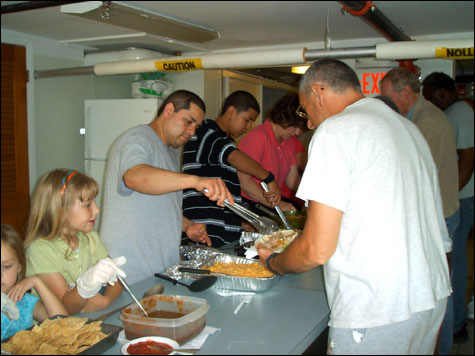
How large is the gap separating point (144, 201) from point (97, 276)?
51 cm

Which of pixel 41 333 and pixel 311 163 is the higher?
pixel 311 163

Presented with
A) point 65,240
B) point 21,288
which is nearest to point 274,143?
point 65,240

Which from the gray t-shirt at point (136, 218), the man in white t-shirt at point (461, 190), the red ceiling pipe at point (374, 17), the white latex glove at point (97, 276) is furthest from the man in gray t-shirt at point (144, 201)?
the man in white t-shirt at point (461, 190)

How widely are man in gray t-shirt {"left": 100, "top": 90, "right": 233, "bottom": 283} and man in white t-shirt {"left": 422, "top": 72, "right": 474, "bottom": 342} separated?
207 centimetres

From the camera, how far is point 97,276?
138cm

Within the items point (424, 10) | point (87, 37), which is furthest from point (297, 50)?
point (87, 37)

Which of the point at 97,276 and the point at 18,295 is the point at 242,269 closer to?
the point at 97,276

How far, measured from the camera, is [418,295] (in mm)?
1280

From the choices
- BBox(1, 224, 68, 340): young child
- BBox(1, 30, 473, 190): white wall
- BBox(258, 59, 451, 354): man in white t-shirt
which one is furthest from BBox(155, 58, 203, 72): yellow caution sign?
BBox(1, 224, 68, 340): young child

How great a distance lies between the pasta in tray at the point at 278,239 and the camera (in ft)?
6.90

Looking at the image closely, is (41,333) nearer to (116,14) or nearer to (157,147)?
(157,147)

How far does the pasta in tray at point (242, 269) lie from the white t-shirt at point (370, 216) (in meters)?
0.46

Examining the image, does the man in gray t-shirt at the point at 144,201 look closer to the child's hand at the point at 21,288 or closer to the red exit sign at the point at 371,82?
the child's hand at the point at 21,288

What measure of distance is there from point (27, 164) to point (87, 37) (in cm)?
126
